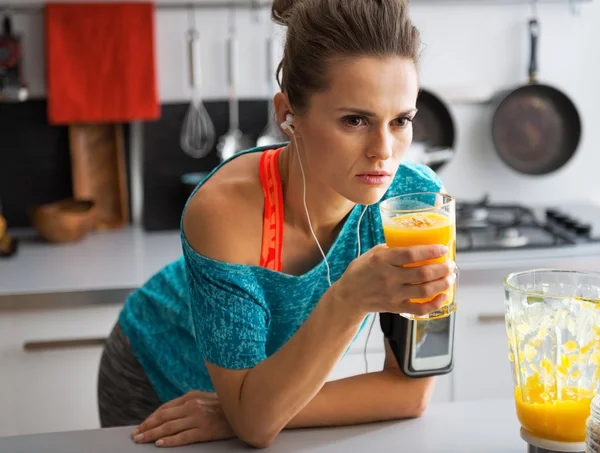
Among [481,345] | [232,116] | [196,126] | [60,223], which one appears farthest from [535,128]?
[60,223]

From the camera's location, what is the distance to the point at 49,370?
2.31 meters

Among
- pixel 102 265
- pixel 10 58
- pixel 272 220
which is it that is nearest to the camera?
pixel 272 220

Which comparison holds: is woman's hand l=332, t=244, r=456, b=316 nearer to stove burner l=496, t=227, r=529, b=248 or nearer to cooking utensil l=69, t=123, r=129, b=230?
stove burner l=496, t=227, r=529, b=248

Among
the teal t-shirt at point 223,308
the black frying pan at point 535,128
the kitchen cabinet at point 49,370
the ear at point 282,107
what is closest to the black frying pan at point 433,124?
the black frying pan at point 535,128

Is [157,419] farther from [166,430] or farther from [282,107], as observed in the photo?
[282,107]

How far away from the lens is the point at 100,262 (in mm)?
2467

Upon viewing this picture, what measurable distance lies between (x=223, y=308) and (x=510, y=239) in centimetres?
142

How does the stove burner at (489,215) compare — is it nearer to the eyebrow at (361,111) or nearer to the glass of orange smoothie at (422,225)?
the eyebrow at (361,111)

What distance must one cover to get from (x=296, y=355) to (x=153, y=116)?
1756mm

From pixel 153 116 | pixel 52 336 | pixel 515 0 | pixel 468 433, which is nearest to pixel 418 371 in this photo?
pixel 468 433

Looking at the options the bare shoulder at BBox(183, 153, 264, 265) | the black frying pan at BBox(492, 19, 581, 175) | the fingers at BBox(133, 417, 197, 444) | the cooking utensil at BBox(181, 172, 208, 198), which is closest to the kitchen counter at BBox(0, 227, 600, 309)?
the cooking utensil at BBox(181, 172, 208, 198)

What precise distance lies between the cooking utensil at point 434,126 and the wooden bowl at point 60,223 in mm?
1176

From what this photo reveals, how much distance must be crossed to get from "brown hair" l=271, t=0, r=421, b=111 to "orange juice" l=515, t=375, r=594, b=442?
20.6 inches

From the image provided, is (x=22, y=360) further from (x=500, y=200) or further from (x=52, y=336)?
(x=500, y=200)
